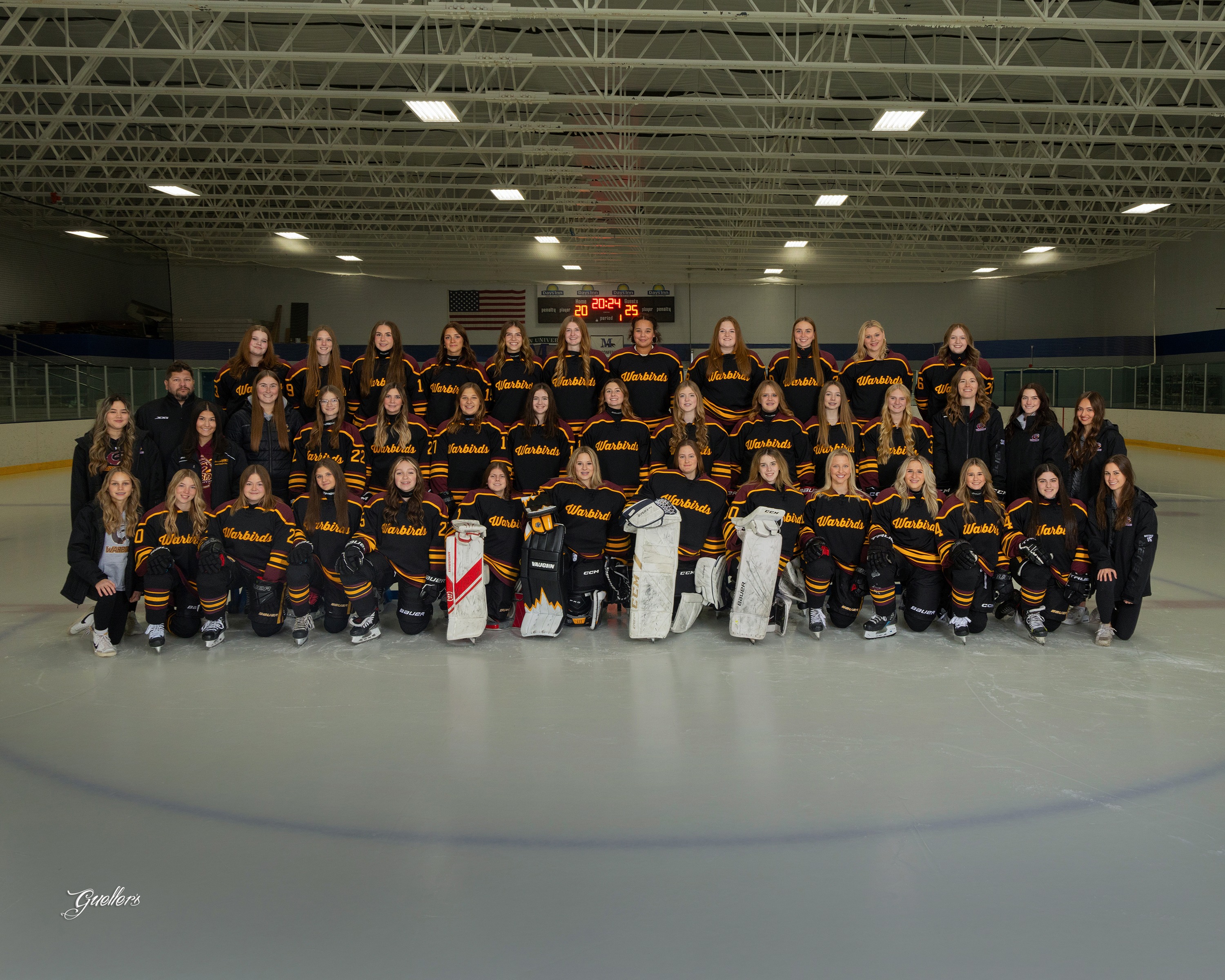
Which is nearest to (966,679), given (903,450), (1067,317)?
(903,450)

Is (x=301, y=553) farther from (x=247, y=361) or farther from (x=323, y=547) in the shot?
(x=247, y=361)

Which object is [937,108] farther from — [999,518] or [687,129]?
[999,518]

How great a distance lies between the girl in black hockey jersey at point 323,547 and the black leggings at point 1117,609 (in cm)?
385

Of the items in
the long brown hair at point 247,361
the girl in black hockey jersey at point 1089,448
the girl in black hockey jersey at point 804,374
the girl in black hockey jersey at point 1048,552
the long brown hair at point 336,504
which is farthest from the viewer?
the girl in black hockey jersey at point 804,374

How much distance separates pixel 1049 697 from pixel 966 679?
37 cm

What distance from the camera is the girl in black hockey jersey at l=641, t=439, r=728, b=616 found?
5203 millimetres

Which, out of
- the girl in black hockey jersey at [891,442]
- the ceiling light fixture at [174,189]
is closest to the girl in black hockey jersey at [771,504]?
the girl in black hockey jersey at [891,442]

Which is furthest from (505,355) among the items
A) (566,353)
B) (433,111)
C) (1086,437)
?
(433,111)

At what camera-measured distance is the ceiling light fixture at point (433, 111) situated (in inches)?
432

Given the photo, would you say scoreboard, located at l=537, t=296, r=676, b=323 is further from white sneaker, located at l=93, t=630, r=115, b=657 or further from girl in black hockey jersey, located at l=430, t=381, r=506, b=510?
white sneaker, located at l=93, t=630, r=115, b=657

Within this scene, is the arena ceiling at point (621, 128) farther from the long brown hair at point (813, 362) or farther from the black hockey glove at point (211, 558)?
the black hockey glove at point (211, 558)

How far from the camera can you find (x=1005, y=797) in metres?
3.07

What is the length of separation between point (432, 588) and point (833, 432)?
2.52m

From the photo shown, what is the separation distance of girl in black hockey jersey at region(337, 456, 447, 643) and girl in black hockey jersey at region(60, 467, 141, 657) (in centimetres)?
110
